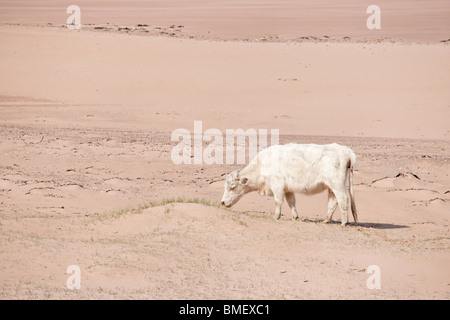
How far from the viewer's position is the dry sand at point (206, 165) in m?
8.46

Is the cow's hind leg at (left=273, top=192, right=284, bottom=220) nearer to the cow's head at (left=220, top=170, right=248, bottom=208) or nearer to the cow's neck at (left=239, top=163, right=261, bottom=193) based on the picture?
the cow's neck at (left=239, top=163, right=261, bottom=193)

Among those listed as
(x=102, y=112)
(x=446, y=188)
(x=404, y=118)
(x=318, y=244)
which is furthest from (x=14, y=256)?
(x=404, y=118)

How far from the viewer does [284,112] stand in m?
26.3

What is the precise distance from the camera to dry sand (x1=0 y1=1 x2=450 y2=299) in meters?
8.46

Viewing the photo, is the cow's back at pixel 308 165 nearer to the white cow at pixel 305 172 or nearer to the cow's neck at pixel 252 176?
the white cow at pixel 305 172

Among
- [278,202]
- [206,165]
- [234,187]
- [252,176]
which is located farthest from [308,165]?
[206,165]

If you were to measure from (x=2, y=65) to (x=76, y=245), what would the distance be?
25498 millimetres
